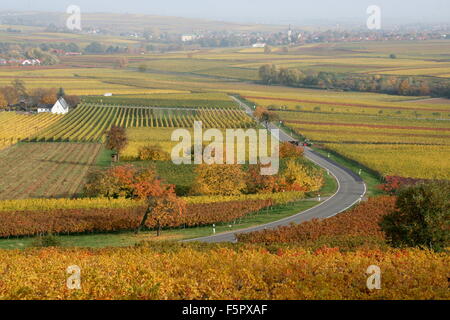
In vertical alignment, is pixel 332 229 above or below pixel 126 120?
below

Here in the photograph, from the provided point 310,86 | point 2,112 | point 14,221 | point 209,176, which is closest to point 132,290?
point 14,221

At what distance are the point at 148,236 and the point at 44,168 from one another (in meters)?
20.5

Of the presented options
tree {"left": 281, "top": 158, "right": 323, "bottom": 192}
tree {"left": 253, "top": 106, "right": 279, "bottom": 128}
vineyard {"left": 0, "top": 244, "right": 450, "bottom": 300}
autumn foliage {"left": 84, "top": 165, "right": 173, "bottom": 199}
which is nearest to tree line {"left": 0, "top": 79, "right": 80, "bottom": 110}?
tree {"left": 253, "top": 106, "right": 279, "bottom": 128}

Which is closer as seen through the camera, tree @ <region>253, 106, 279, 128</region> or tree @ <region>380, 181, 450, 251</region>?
tree @ <region>380, 181, 450, 251</region>

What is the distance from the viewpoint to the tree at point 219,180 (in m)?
44.2

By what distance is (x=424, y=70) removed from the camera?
434ft

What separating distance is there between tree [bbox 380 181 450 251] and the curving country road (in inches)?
389

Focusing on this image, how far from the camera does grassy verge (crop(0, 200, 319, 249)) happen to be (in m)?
32.0

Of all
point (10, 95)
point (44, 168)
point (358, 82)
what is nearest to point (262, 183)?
point (44, 168)

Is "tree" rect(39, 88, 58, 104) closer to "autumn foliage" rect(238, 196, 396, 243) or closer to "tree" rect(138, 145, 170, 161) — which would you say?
"tree" rect(138, 145, 170, 161)

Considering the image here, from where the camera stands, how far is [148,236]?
34250 mm

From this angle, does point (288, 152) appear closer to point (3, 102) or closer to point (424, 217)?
point (424, 217)

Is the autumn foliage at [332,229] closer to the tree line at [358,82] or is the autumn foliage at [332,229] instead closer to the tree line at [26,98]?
the tree line at [26,98]
